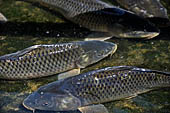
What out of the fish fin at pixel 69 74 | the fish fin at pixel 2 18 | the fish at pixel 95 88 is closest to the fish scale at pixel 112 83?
the fish at pixel 95 88

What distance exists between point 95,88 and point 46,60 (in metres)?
0.81

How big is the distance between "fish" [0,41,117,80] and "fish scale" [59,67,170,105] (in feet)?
1.59

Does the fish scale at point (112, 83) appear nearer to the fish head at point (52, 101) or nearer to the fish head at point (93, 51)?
the fish head at point (52, 101)

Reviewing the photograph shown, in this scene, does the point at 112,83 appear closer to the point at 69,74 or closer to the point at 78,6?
the point at 69,74

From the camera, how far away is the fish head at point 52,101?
3875mm

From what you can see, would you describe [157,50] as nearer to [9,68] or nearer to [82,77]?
[82,77]

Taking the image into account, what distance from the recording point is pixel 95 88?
3.98 m

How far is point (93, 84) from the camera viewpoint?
13.1 ft

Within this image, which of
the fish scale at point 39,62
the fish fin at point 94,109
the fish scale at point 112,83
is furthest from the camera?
the fish scale at point 39,62

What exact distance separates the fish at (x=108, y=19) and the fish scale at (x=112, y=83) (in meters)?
1.27

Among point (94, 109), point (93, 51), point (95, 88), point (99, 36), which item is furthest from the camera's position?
point (99, 36)

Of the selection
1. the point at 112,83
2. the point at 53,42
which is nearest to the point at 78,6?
the point at 53,42

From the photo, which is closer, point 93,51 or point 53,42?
point 93,51

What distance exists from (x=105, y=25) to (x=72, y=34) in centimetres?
52
